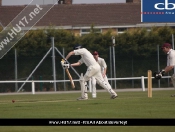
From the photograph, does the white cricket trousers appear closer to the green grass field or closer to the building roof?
the green grass field

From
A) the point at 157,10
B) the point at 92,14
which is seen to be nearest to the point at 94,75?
the point at 157,10

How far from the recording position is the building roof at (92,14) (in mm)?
55688

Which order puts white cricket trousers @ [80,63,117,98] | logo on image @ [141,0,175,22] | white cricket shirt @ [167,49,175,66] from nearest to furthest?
1. white cricket shirt @ [167,49,175,66]
2. white cricket trousers @ [80,63,117,98]
3. logo on image @ [141,0,175,22]

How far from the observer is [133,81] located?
42.8 m

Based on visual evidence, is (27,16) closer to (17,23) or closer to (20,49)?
(17,23)

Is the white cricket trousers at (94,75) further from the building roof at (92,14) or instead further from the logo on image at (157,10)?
the building roof at (92,14)

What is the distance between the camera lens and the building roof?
55.7m

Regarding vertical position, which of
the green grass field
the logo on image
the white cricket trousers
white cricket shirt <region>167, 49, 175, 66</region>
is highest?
the logo on image

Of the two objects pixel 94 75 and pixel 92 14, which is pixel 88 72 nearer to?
pixel 94 75

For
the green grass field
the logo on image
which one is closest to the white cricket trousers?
the green grass field

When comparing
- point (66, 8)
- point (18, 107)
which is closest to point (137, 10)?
point (66, 8)

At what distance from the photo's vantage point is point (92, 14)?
57.0 meters

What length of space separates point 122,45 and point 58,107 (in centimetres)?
2339

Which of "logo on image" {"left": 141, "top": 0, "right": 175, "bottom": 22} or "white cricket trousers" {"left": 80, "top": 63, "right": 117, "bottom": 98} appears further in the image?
"logo on image" {"left": 141, "top": 0, "right": 175, "bottom": 22}
